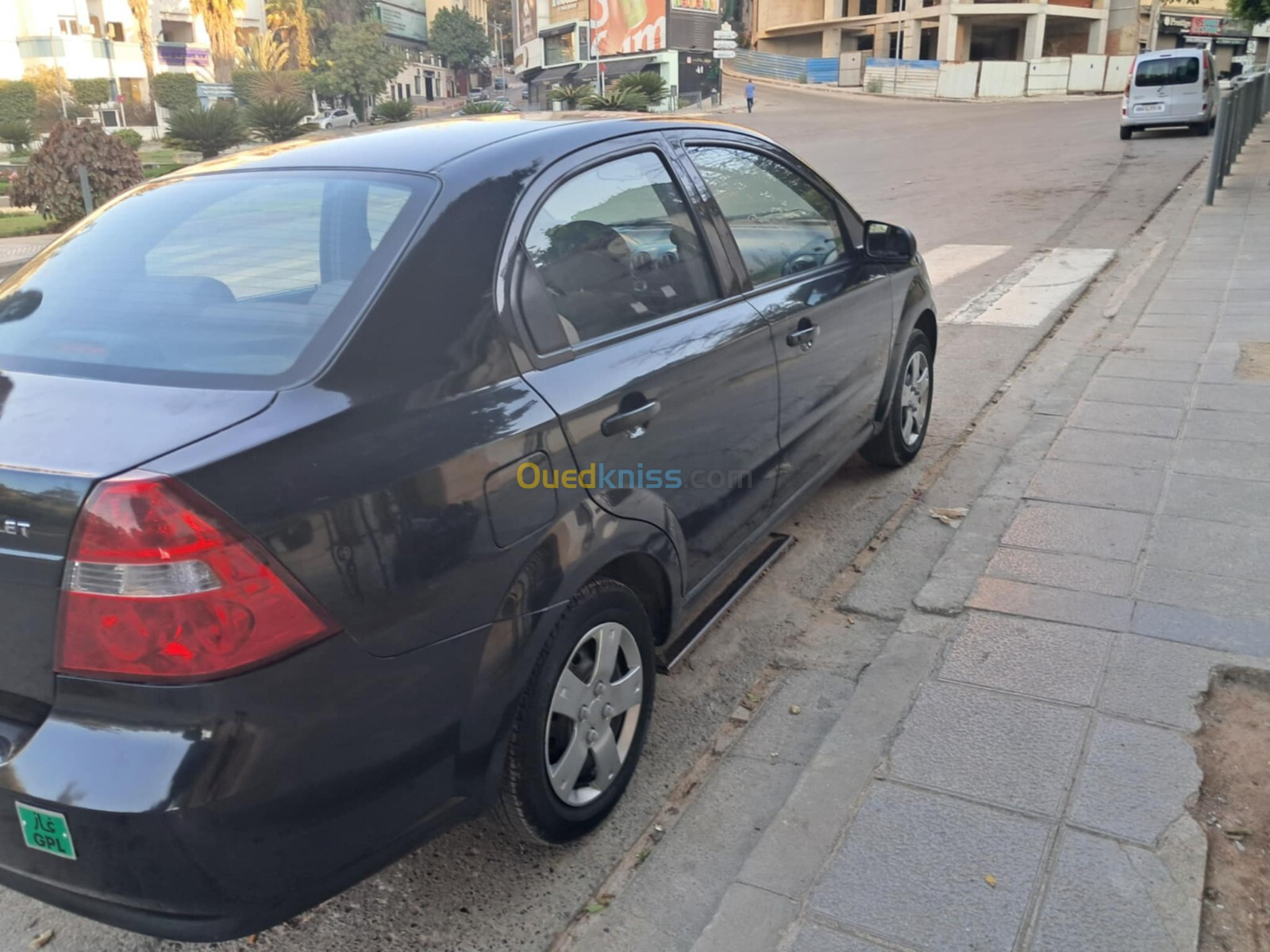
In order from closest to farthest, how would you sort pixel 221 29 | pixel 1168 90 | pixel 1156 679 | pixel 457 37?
1. pixel 1156 679
2. pixel 1168 90
3. pixel 221 29
4. pixel 457 37

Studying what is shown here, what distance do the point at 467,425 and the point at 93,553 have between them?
722 millimetres

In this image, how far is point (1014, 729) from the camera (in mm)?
2938

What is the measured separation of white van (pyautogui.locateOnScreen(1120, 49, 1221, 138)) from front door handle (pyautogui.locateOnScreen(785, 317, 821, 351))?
23.8 m

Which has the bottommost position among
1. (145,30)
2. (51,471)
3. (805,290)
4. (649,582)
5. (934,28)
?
(649,582)

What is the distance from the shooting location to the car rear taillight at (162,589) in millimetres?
1690

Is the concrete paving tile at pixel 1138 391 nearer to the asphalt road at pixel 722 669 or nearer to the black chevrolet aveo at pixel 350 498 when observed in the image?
the asphalt road at pixel 722 669

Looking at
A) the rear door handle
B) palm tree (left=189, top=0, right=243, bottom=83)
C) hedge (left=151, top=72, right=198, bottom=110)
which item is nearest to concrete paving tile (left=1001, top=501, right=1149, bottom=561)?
the rear door handle

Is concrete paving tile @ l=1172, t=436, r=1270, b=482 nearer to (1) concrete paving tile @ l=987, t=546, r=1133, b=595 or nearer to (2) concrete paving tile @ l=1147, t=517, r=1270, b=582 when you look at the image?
(2) concrete paving tile @ l=1147, t=517, r=1270, b=582

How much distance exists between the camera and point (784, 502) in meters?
3.73

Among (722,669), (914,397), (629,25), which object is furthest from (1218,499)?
(629,25)

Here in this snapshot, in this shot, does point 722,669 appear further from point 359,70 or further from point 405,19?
point 405,19

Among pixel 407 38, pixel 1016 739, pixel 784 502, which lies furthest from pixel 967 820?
pixel 407 38

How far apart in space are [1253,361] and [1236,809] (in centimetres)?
470

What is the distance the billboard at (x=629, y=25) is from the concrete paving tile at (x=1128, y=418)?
→ 56.7m
